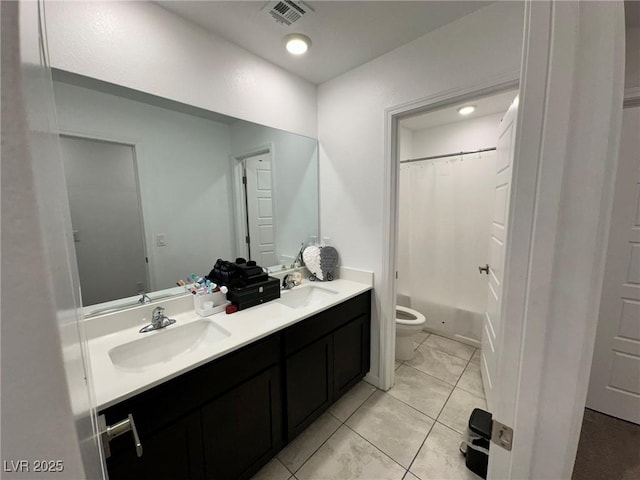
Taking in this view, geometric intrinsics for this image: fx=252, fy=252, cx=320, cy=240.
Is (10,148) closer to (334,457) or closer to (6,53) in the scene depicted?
(6,53)

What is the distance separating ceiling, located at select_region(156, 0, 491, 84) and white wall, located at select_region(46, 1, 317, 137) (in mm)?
89

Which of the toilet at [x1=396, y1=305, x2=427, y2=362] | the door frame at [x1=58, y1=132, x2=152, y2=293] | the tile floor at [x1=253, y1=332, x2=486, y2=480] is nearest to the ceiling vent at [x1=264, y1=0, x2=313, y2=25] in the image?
the door frame at [x1=58, y1=132, x2=152, y2=293]

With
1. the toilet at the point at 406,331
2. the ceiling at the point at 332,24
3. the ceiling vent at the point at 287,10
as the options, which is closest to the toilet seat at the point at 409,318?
the toilet at the point at 406,331

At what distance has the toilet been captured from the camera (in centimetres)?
224

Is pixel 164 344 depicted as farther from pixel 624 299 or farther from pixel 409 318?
pixel 624 299

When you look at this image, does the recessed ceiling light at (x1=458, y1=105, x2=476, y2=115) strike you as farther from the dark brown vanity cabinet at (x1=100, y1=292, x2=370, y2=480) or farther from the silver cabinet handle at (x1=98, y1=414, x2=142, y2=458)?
the silver cabinet handle at (x1=98, y1=414, x2=142, y2=458)

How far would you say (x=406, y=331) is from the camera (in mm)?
2238

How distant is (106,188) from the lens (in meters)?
1.25

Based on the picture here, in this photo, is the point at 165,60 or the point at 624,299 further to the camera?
the point at 624,299

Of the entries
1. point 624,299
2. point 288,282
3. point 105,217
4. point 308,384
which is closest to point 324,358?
point 308,384

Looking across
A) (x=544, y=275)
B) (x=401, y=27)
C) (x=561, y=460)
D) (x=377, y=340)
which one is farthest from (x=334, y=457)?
(x=401, y=27)

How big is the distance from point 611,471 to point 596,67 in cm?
208

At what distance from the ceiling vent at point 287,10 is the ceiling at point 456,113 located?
1.04 m

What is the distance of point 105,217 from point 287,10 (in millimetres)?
1436
